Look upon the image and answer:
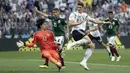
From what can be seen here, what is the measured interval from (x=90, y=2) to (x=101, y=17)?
2578 mm

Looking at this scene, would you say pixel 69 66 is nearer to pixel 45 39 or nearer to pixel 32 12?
pixel 45 39

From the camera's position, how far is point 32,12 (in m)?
35.2

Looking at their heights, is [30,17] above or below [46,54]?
below

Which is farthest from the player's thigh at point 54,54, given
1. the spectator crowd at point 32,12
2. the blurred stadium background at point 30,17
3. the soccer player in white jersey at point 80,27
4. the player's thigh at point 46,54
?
the spectator crowd at point 32,12

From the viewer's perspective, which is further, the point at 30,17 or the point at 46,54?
the point at 30,17

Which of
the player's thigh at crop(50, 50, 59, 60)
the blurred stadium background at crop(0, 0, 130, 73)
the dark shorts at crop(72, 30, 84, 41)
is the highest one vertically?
the dark shorts at crop(72, 30, 84, 41)

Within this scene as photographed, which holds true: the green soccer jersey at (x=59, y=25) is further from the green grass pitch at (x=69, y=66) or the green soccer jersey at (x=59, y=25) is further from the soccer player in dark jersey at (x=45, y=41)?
the soccer player in dark jersey at (x=45, y=41)

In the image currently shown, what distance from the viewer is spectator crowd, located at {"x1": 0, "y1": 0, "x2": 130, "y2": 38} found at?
32.6m

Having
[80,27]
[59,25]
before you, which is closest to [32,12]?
[59,25]

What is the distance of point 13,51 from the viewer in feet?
109

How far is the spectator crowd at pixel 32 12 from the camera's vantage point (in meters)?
32.6

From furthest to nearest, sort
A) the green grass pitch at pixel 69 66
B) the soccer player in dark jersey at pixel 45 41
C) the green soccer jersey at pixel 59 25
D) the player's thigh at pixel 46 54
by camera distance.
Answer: the green soccer jersey at pixel 59 25
the green grass pitch at pixel 69 66
the soccer player in dark jersey at pixel 45 41
the player's thigh at pixel 46 54

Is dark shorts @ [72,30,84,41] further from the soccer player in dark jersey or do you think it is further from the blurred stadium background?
the blurred stadium background

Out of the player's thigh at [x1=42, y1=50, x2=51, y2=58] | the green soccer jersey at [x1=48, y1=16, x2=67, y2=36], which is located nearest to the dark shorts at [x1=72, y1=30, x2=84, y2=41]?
the player's thigh at [x1=42, y1=50, x2=51, y2=58]
